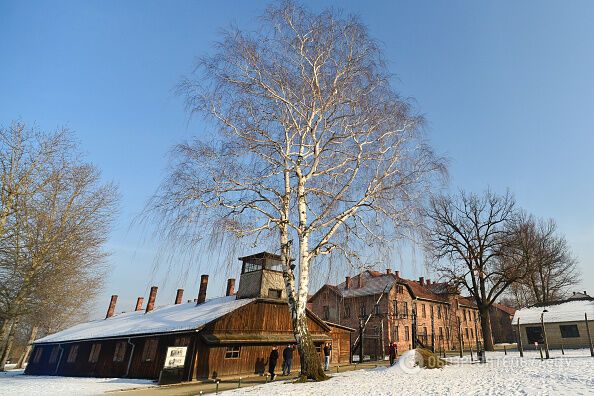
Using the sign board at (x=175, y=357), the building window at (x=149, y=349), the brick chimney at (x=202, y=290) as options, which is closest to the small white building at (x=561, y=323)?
the brick chimney at (x=202, y=290)

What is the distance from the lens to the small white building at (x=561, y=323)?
3312cm

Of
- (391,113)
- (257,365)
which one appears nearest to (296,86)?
(391,113)

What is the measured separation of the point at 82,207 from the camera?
26391 millimetres

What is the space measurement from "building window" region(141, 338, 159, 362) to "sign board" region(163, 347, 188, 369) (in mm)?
4000

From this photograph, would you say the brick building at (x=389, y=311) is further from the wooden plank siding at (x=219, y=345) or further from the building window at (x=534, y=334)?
the wooden plank siding at (x=219, y=345)

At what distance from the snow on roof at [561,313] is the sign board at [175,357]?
3373cm

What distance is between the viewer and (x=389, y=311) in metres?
43.8

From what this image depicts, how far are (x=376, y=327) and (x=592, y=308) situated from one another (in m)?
22.5

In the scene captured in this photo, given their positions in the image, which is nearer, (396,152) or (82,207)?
(396,152)

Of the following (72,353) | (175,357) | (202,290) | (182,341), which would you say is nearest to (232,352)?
(182,341)

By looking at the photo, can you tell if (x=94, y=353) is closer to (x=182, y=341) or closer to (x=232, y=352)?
(x=182, y=341)

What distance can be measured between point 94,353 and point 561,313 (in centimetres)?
4383

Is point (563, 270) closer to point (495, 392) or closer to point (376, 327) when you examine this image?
point (376, 327)

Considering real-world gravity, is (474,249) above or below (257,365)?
above
